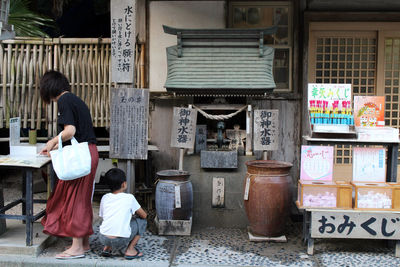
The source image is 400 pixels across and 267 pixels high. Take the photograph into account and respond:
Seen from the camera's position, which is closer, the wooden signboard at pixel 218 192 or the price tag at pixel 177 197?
the price tag at pixel 177 197

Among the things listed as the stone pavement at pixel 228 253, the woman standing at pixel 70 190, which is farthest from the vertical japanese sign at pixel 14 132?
the stone pavement at pixel 228 253

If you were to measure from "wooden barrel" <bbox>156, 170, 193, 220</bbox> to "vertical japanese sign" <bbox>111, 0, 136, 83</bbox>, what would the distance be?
5.62 feet

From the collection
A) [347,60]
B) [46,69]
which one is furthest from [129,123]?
[347,60]

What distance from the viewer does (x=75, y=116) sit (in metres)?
5.51

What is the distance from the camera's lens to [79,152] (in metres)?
5.40

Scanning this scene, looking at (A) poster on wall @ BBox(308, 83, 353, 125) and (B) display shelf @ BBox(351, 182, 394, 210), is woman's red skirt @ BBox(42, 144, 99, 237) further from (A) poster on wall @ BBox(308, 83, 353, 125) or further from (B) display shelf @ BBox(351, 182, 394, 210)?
(B) display shelf @ BBox(351, 182, 394, 210)

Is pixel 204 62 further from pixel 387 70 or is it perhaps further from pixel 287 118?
pixel 387 70

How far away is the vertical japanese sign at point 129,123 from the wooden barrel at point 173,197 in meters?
0.58

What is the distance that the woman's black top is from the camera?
5.41 meters

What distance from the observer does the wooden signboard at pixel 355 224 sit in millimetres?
5742


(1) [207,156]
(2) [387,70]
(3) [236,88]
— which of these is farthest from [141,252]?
(2) [387,70]

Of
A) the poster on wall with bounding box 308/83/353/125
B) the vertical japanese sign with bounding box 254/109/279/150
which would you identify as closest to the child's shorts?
the vertical japanese sign with bounding box 254/109/279/150

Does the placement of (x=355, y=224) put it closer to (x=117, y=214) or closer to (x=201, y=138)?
(x=201, y=138)

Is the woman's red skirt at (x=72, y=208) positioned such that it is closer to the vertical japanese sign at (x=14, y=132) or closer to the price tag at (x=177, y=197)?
the vertical japanese sign at (x=14, y=132)
